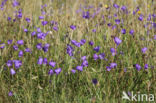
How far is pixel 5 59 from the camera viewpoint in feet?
7.34

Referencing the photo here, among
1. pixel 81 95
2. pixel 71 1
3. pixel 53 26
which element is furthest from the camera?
pixel 71 1

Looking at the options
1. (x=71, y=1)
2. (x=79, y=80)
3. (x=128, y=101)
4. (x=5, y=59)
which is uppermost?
(x=71, y=1)

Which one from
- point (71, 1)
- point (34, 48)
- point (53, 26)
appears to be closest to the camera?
point (34, 48)

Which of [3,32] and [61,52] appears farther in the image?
[3,32]

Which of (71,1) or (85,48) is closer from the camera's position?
(85,48)

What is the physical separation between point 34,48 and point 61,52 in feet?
0.97

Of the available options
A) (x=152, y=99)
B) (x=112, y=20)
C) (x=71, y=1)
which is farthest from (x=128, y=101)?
(x=71, y=1)

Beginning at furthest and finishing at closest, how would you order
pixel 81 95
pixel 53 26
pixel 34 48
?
pixel 53 26, pixel 34 48, pixel 81 95

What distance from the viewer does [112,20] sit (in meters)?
2.79

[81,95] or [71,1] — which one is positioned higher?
[71,1]

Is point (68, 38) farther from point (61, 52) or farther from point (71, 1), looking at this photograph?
point (71, 1)

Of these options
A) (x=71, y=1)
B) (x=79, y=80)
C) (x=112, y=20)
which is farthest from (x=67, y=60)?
(x=71, y=1)

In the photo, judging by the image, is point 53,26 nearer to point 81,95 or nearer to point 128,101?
point 81,95

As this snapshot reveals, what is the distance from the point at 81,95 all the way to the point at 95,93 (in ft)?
0.55
